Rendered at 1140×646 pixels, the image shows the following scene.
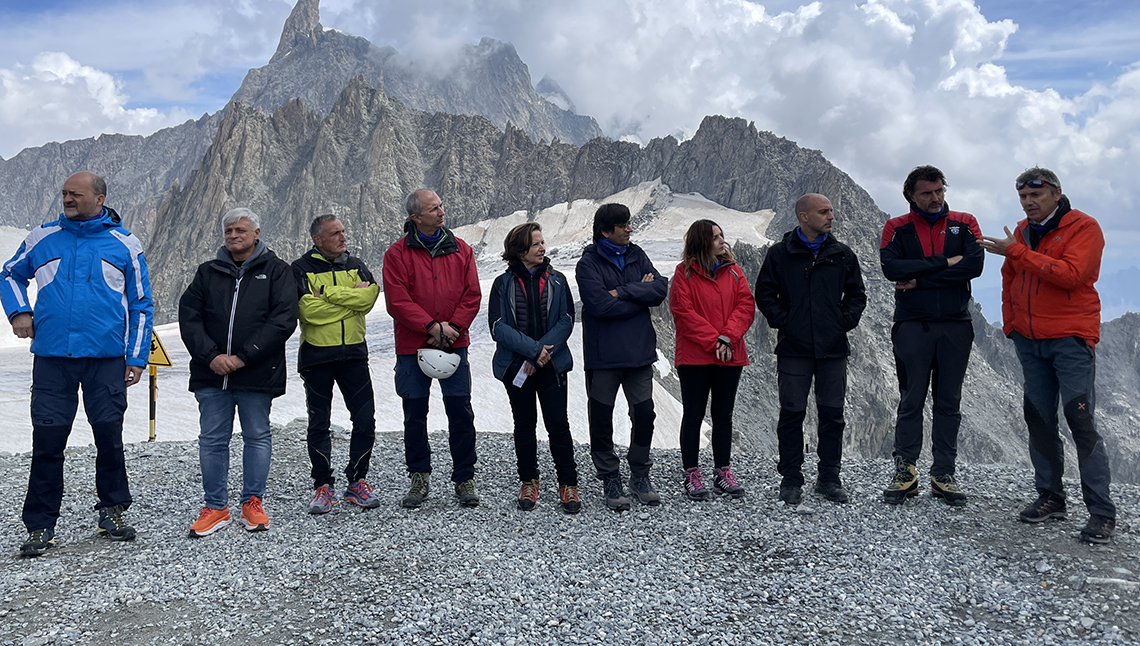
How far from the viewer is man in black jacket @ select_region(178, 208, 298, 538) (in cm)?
645

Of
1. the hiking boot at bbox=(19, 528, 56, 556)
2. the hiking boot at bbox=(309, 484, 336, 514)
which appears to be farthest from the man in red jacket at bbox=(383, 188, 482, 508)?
the hiking boot at bbox=(19, 528, 56, 556)

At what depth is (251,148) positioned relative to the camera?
120688 millimetres

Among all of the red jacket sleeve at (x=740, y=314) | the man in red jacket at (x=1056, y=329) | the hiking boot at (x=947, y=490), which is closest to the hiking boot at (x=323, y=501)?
the red jacket sleeve at (x=740, y=314)

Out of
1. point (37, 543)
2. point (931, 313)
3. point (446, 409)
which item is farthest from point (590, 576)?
point (37, 543)

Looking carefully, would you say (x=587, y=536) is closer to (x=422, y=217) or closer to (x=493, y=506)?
(x=493, y=506)

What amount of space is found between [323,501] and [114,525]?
1.81 metres

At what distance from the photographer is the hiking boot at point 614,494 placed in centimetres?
705

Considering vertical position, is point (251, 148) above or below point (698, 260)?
above

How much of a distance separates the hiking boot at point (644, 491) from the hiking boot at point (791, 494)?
1.28 meters

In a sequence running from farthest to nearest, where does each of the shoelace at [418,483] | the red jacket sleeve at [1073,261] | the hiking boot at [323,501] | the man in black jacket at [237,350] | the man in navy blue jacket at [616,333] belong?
1. the shoelace at [418,483]
2. the hiking boot at [323,501]
3. the man in navy blue jacket at [616,333]
4. the man in black jacket at [237,350]
5. the red jacket sleeve at [1073,261]

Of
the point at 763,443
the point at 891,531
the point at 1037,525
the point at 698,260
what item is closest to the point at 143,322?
the point at 698,260

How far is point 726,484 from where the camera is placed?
25.0ft

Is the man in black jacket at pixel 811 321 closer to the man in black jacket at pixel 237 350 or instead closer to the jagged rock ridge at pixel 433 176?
the man in black jacket at pixel 237 350

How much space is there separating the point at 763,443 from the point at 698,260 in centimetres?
3890
